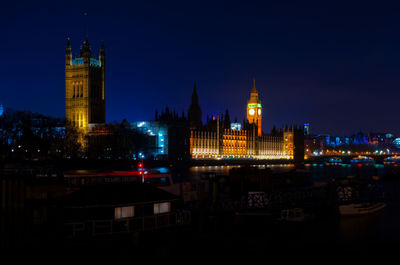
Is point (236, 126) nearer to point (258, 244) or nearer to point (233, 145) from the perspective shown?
point (233, 145)

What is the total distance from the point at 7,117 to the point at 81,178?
73.3 metres

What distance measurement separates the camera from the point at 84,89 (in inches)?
5625

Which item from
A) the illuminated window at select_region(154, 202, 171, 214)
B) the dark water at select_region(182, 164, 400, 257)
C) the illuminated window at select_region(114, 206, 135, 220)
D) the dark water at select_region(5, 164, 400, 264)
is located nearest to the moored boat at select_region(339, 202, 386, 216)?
the dark water at select_region(182, 164, 400, 257)

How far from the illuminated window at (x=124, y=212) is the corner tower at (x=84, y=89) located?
4623 inches

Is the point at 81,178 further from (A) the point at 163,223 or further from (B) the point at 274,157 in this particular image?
(B) the point at 274,157

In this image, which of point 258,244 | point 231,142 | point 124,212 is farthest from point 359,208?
point 231,142

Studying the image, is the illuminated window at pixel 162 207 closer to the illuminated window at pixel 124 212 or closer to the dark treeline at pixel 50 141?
the illuminated window at pixel 124 212

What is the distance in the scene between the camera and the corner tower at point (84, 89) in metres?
143

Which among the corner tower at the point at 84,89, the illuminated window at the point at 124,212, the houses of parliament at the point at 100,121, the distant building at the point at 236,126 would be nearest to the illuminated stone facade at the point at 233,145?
the houses of parliament at the point at 100,121

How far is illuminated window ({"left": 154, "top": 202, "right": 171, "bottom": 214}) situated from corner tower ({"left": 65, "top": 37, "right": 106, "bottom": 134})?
115997 millimetres

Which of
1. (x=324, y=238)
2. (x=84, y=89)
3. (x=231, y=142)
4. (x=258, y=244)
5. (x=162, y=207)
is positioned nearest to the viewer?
(x=162, y=207)

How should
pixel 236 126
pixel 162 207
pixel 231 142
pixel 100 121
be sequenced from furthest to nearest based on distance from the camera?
pixel 236 126 → pixel 231 142 → pixel 100 121 → pixel 162 207

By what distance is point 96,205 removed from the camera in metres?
25.5

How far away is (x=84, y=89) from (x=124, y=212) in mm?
121180
